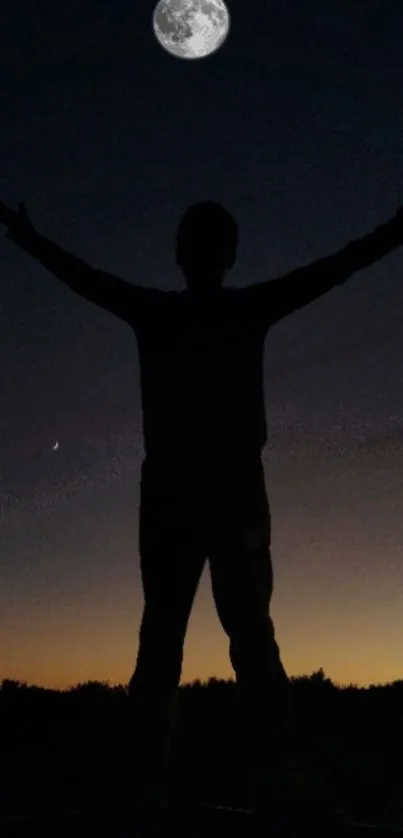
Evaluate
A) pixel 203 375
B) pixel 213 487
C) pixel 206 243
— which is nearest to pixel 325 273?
pixel 206 243

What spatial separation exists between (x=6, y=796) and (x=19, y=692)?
4.00 meters

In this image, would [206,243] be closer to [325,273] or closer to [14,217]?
[325,273]

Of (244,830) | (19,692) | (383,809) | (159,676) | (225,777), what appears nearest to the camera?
(244,830)

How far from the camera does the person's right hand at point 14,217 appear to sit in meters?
4.63

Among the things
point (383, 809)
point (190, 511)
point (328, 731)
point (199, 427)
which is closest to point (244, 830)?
point (190, 511)

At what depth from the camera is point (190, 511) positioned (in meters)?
4.05

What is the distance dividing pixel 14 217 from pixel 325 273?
1.62m

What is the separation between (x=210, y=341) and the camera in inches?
164

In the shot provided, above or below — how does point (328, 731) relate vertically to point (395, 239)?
below

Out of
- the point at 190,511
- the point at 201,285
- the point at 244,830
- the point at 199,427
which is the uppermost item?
the point at 201,285

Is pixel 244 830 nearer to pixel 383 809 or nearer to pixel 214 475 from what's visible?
pixel 214 475

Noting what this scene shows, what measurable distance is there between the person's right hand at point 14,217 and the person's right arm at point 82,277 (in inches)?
3.5

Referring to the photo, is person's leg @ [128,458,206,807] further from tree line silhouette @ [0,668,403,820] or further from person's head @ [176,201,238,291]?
person's head @ [176,201,238,291]

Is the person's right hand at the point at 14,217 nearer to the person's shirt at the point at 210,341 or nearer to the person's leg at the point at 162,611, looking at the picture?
the person's shirt at the point at 210,341
